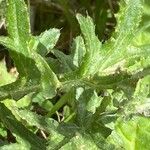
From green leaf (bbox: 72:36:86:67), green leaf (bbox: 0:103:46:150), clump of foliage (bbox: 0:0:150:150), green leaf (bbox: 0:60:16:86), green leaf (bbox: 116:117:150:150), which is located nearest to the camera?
clump of foliage (bbox: 0:0:150:150)

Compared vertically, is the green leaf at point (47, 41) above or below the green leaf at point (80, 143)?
above

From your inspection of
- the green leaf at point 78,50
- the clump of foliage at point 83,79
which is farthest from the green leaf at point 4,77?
the clump of foliage at point 83,79

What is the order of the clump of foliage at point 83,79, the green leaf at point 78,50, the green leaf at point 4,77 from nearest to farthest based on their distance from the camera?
the clump of foliage at point 83,79, the green leaf at point 78,50, the green leaf at point 4,77

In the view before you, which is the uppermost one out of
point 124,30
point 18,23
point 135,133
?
point 18,23

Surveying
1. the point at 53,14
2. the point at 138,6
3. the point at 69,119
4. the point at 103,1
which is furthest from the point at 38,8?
the point at 138,6

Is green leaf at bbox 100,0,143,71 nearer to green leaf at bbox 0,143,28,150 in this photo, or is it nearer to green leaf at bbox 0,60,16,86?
green leaf at bbox 0,143,28,150

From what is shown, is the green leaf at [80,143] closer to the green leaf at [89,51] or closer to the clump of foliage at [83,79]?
the clump of foliage at [83,79]

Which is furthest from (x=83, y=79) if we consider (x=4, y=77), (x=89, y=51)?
(x=4, y=77)

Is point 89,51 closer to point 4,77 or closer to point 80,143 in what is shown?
point 80,143

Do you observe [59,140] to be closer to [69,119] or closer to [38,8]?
[69,119]

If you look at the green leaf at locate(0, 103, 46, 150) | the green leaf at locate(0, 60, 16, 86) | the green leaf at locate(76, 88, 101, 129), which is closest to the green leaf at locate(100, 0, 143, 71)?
the green leaf at locate(76, 88, 101, 129)

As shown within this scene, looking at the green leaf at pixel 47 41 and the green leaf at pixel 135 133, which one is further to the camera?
the green leaf at pixel 135 133

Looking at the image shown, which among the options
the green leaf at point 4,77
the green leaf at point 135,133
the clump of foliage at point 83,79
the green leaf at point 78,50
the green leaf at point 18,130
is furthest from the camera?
the green leaf at point 4,77
